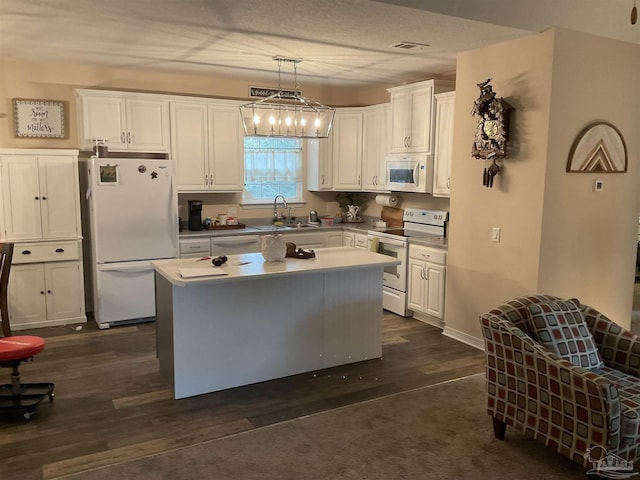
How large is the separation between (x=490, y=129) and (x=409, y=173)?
153cm

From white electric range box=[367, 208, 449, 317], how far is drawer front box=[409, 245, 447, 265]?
9 cm

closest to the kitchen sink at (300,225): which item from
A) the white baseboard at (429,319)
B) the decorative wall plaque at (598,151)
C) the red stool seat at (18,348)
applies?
the white baseboard at (429,319)

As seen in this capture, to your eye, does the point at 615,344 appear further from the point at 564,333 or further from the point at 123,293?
the point at 123,293

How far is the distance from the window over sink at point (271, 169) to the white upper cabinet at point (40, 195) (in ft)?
6.75

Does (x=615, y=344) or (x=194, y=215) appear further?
(x=194, y=215)

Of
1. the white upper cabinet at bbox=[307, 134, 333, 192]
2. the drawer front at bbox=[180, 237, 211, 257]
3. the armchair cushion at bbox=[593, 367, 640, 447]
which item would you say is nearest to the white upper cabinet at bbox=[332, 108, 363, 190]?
the white upper cabinet at bbox=[307, 134, 333, 192]

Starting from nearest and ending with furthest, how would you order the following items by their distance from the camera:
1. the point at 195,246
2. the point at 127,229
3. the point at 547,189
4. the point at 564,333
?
the point at 564,333 < the point at 547,189 < the point at 127,229 < the point at 195,246

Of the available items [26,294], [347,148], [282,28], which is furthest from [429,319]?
[26,294]

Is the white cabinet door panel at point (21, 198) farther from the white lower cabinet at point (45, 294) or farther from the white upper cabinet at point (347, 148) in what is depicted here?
the white upper cabinet at point (347, 148)

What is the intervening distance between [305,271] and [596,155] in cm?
254

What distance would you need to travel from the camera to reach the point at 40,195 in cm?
504

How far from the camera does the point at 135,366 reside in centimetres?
420

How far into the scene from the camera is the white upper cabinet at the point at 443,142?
5152 millimetres

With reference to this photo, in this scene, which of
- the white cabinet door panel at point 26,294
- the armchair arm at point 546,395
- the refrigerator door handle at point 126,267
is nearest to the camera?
the armchair arm at point 546,395
